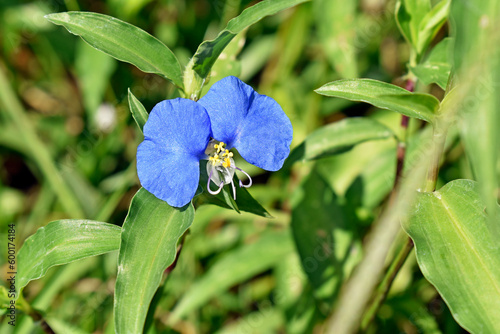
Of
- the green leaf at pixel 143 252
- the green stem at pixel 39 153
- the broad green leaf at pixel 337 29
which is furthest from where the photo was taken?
the broad green leaf at pixel 337 29

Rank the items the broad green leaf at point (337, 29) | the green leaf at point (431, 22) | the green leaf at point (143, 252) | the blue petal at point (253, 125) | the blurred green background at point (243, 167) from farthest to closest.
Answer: the broad green leaf at point (337, 29) < the blurred green background at point (243, 167) < the green leaf at point (431, 22) < the blue petal at point (253, 125) < the green leaf at point (143, 252)

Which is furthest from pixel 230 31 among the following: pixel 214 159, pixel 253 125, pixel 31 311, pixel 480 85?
pixel 31 311

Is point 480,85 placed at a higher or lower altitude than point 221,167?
higher

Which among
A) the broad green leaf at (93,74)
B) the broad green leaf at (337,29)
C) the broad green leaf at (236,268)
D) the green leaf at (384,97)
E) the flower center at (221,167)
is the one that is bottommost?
the broad green leaf at (236,268)

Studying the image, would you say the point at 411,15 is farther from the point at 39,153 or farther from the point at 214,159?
the point at 39,153

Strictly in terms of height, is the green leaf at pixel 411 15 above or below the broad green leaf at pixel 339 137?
above

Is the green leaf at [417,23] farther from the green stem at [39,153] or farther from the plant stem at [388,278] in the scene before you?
the green stem at [39,153]

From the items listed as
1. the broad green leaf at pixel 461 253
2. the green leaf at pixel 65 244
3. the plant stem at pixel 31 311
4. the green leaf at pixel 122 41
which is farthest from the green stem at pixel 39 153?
the broad green leaf at pixel 461 253
